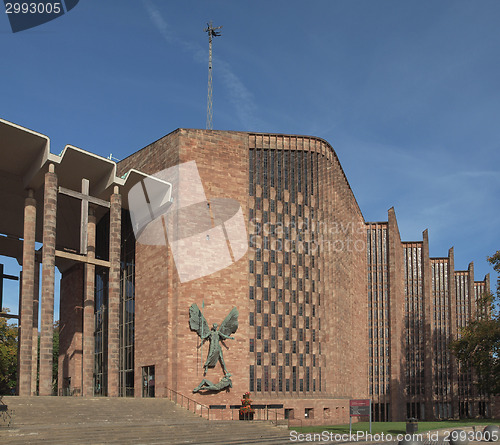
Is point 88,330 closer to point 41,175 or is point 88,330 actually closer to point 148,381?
point 148,381

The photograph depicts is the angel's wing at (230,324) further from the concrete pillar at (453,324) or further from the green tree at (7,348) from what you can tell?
the concrete pillar at (453,324)

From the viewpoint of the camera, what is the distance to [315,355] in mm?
43125

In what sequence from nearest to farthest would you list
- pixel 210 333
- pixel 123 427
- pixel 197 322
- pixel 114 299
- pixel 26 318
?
pixel 123 427
pixel 26 318
pixel 114 299
pixel 197 322
pixel 210 333

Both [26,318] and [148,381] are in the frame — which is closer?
[26,318]

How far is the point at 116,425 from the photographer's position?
25359mm

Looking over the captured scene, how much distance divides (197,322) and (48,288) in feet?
29.6

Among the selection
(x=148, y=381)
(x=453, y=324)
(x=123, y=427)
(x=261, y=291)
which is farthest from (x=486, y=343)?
(x=453, y=324)

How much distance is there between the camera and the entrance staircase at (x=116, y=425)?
22.1 m

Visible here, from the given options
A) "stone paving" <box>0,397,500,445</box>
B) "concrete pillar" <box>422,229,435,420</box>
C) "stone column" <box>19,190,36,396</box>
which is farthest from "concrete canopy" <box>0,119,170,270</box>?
"concrete pillar" <box>422,229,435,420</box>

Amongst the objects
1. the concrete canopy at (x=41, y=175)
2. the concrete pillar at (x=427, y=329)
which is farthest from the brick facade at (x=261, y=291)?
the concrete pillar at (x=427, y=329)

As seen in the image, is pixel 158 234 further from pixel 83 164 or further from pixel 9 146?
pixel 9 146

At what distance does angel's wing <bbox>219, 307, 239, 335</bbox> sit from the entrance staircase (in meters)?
6.03

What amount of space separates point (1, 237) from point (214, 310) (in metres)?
17.6

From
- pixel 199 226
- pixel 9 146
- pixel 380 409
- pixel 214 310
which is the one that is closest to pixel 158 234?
pixel 199 226
